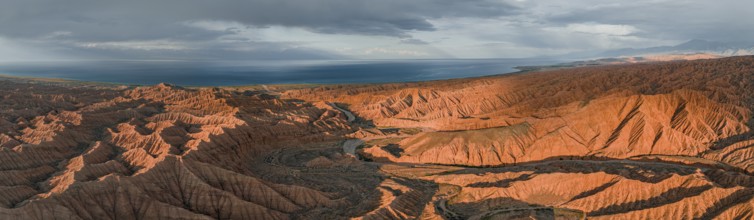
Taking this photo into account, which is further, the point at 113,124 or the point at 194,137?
the point at 113,124

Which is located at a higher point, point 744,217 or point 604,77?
point 604,77

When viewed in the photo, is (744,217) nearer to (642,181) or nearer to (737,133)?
(642,181)

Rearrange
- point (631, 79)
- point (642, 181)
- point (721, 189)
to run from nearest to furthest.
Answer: point (721, 189)
point (642, 181)
point (631, 79)

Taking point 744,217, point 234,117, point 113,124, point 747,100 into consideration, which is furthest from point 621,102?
point 113,124

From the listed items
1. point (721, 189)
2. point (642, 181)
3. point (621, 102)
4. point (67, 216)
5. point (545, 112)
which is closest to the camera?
point (67, 216)

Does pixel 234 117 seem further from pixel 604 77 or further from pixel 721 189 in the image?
pixel 604 77

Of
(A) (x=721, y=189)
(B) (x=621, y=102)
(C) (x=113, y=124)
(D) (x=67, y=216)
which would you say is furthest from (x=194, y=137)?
(B) (x=621, y=102)
